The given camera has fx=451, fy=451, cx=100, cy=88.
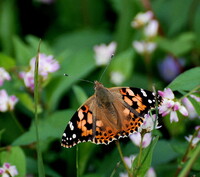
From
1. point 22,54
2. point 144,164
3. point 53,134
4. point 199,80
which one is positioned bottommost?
point 144,164

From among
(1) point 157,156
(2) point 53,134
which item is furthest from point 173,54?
(2) point 53,134

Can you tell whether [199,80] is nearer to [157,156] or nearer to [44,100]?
[157,156]

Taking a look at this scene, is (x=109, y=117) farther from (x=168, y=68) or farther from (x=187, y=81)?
(x=168, y=68)

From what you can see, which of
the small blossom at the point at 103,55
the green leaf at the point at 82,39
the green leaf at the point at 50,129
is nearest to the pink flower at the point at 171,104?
the green leaf at the point at 50,129

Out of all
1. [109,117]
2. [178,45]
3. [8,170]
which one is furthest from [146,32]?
[8,170]

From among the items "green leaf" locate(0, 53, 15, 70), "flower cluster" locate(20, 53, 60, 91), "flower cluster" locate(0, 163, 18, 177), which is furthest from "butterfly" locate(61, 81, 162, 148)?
"green leaf" locate(0, 53, 15, 70)

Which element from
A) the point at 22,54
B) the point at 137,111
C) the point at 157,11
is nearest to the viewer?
the point at 137,111
